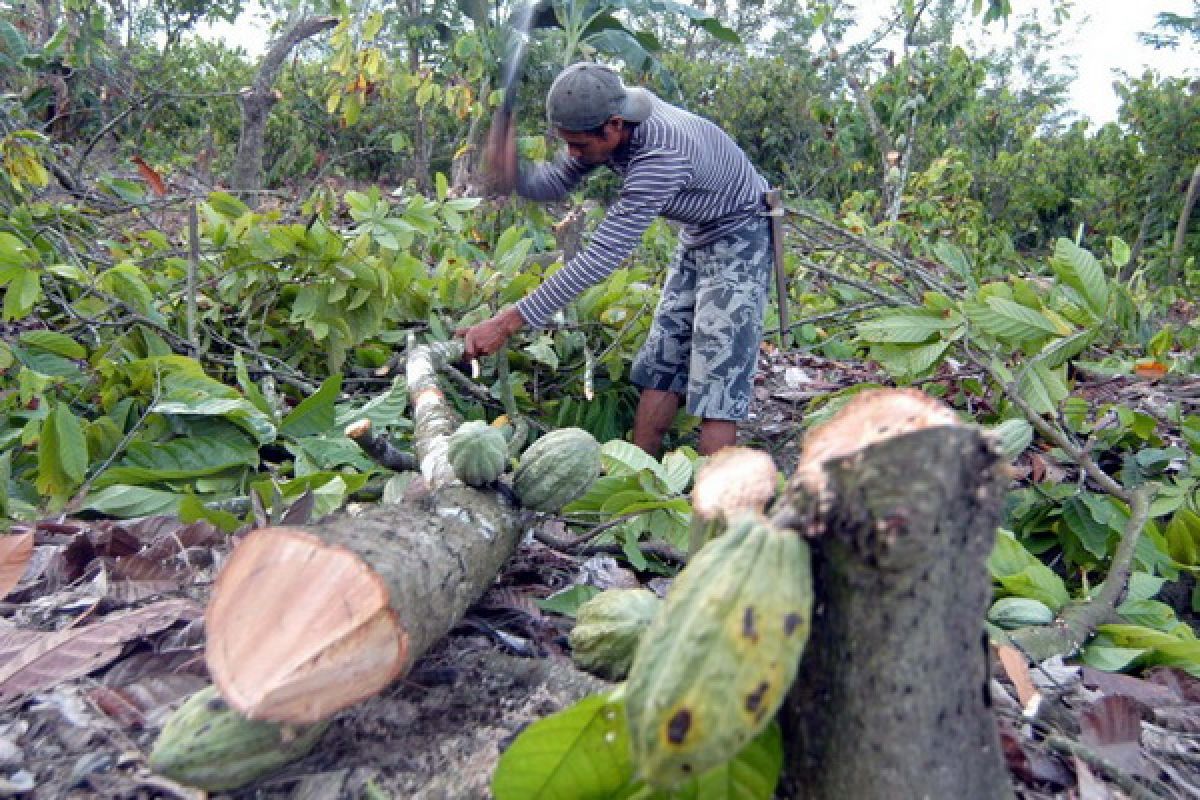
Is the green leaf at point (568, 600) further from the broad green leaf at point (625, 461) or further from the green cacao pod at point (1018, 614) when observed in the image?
the green cacao pod at point (1018, 614)

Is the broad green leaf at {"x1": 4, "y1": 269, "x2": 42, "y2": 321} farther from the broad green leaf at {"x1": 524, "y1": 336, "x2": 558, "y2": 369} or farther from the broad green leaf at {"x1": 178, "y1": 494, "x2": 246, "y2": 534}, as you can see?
the broad green leaf at {"x1": 524, "y1": 336, "x2": 558, "y2": 369}

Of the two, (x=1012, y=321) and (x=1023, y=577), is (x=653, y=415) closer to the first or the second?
(x=1012, y=321)

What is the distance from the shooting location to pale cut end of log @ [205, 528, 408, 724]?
0.85 meters

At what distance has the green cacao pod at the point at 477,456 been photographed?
1.42 metres

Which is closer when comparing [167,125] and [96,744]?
[96,744]

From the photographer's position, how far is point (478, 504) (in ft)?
4.52

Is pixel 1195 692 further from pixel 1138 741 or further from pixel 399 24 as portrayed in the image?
pixel 399 24

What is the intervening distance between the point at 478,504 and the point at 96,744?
0.57 meters

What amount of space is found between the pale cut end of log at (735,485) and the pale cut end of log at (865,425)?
7 centimetres

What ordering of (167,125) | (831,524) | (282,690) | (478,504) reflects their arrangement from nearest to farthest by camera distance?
(831,524), (282,690), (478,504), (167,125)

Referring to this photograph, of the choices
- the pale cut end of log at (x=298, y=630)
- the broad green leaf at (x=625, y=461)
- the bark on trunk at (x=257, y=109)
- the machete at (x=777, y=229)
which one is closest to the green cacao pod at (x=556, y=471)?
the broad green leaf at (x=625, y=461)

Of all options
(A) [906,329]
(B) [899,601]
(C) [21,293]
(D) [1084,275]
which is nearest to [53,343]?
(C) [21,293]

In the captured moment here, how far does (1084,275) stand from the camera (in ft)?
7.55

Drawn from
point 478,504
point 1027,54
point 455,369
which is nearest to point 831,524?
point 478,504
